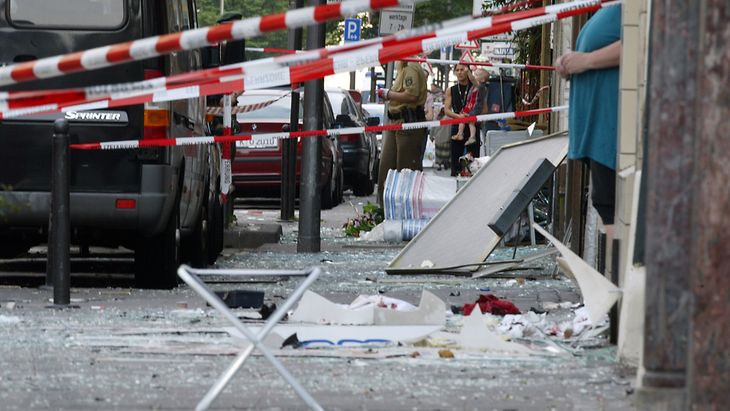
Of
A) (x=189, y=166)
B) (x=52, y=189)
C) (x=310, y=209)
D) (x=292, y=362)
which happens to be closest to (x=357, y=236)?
A: (x=310, y=209)

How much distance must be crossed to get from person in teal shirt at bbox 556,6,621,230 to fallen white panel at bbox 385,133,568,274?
9.08 feet

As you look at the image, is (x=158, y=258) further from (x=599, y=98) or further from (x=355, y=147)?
(x=355, y=147)

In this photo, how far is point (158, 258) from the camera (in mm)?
10570

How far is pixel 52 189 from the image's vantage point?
924 cm

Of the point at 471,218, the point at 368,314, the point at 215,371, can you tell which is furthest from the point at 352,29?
the point at 215,371

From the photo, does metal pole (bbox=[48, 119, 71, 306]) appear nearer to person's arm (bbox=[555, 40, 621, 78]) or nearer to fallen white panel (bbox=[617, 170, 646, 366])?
person's arm (bbox=[555, 40, 621, 78])

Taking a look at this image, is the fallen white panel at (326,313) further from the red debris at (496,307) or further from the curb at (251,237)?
the curb at (251,237)

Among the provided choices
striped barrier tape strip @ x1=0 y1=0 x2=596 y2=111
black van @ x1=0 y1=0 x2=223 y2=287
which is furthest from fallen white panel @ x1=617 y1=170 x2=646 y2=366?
black van @ x1=0 y1=0 x2=223 y2=287

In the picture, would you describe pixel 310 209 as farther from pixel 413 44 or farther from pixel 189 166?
pixel 413 44

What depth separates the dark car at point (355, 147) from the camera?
77.5 feet

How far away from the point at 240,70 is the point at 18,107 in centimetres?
89

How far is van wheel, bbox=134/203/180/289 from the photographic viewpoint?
1054 centimetres

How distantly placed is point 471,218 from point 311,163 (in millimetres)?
3110

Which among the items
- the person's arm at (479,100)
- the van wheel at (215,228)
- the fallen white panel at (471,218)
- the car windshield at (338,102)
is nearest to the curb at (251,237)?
the van wheel at (215,228)
